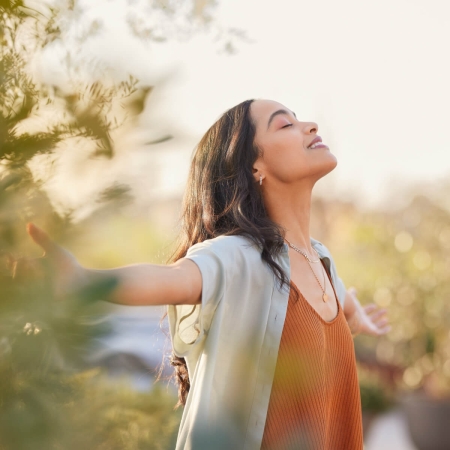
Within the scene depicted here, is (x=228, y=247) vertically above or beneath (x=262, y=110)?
beneath

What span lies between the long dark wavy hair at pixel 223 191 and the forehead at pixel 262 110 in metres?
0.01

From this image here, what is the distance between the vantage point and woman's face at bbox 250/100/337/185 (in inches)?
64.2

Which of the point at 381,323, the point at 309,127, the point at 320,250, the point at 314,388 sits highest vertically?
the point at 309,127

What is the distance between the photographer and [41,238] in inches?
18.8

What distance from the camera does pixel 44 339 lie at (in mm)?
476

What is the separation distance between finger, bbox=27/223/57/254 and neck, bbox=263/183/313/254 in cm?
123

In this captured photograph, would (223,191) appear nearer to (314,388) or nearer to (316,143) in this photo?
(316,143)

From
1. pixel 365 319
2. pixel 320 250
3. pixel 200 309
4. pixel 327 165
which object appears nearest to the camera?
pixel 200 309

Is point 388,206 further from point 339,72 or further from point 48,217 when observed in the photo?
point 48,217

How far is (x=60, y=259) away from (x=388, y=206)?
23.8 feet

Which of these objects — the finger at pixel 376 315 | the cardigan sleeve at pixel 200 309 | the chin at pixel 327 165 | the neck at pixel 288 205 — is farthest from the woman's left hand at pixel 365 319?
the cardigan sleeve at pixel 200 309

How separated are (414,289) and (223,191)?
152 inches

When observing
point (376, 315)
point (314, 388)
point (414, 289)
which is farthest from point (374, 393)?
point (314, 388)

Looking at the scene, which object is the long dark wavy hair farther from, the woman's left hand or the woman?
the woman's left hand
